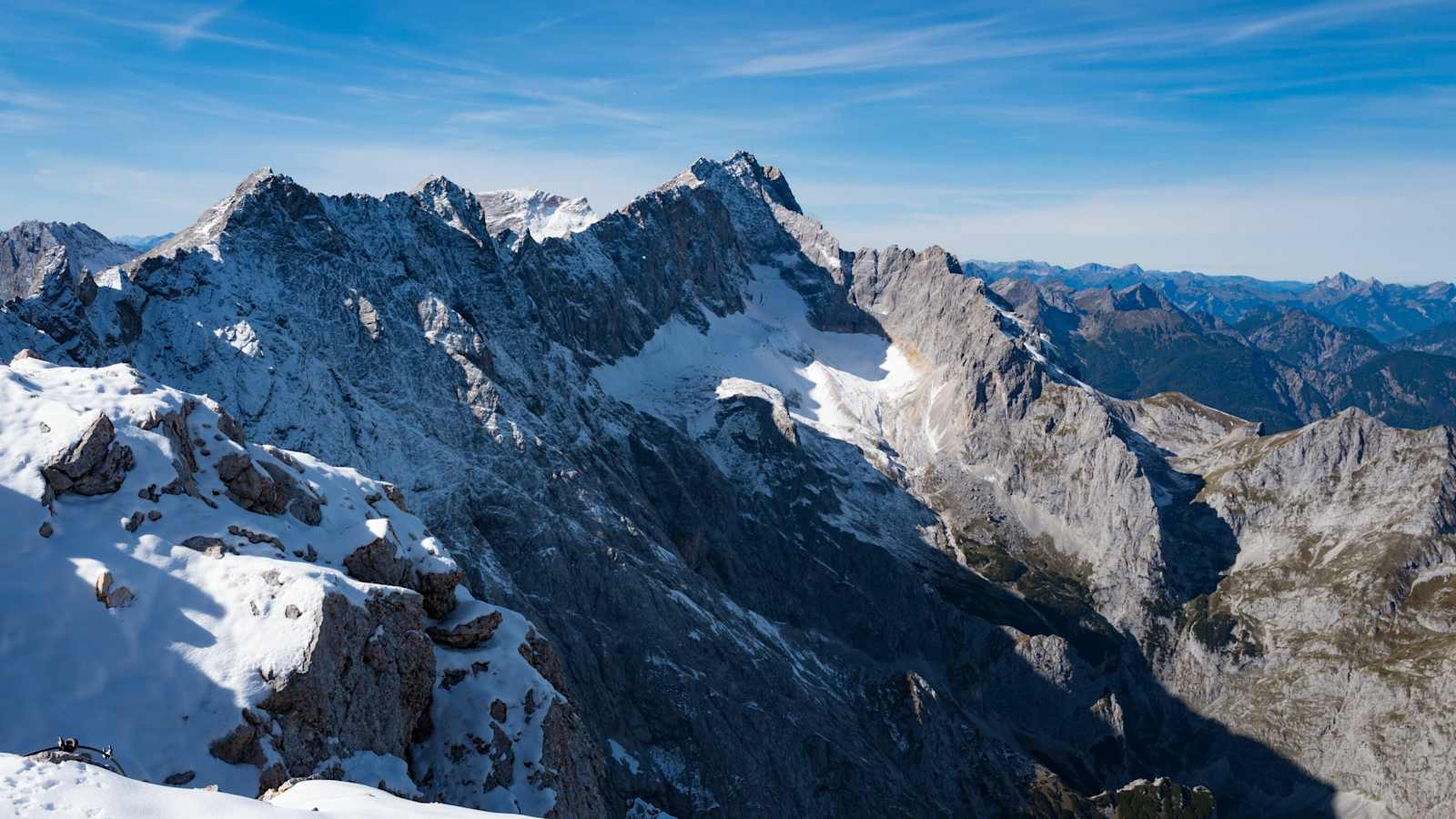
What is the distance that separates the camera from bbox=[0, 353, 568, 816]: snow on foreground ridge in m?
34.9

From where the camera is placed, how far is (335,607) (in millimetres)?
39406

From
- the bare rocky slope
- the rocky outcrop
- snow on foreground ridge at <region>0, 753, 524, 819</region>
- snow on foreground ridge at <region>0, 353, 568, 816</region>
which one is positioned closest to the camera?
snow on foreground ridge at <region>0, 753, 524, 819</region>

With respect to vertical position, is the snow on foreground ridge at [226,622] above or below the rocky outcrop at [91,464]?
below

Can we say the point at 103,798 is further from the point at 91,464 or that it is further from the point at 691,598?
the point at 691,598

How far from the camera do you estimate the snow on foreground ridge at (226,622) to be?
34938 millimetres

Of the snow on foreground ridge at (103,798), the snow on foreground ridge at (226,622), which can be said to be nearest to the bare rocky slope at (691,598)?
the snow on foreground ridge at (226,622)

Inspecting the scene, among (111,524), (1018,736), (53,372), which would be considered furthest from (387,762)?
(1018,736)

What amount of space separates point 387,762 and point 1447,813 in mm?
185822

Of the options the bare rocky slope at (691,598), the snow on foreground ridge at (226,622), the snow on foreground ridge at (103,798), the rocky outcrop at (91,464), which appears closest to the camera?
the snow on foreground ridge at (103,798)

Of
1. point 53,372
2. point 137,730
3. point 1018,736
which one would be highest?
point 53,372

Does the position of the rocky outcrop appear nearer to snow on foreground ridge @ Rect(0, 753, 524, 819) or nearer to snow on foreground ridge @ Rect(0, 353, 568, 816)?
snow on foreground ridge @ Rect(0, 353, 568, 816)

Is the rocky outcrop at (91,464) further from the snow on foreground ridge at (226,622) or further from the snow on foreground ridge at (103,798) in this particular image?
the snow on foreground ridge at (103,798)

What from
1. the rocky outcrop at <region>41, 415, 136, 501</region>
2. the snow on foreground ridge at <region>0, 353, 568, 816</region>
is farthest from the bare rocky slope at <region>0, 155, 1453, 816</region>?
the rocky outcrop at <region>41, 415, 136, 501</region>

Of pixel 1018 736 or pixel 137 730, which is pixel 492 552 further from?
pixel 1018 736
